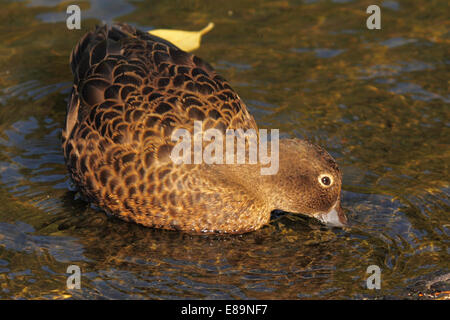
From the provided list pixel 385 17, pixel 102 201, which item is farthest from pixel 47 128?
pixel 385 17

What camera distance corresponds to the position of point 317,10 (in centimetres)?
1124

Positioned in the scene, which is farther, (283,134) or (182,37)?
(182,37)

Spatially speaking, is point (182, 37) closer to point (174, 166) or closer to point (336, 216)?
point (174, 166)

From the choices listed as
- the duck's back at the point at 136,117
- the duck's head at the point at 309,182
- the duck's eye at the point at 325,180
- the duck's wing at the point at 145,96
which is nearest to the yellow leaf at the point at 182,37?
the duck's wing at the point at 145,96

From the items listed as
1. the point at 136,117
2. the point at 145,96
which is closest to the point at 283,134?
the point at 145,96

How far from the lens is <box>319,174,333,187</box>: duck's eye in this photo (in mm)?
6918

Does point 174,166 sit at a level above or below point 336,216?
above

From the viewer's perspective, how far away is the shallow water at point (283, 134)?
6328mm

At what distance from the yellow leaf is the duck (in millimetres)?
2339

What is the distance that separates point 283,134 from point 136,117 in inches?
85.1

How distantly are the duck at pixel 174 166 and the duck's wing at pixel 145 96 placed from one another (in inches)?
0.4

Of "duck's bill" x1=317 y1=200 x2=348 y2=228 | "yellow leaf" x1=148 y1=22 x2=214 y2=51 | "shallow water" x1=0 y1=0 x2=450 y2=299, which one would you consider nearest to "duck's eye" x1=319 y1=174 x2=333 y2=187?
"duck's bill" x1=317 y1=200 x2=348 y2=228

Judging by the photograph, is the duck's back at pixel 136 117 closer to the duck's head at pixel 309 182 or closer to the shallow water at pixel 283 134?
the shallow water at pixel 283 134

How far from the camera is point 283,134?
8.45m
